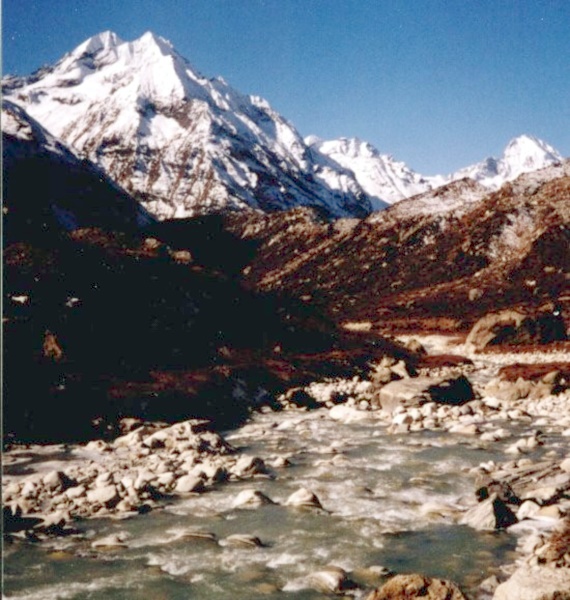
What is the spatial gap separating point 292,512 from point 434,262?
407 ft

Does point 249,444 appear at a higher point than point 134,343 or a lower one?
lower

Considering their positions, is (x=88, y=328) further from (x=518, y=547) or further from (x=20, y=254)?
(x=518, y=547)

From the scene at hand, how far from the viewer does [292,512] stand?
531 inches

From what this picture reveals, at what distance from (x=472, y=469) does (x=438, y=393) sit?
39.4 feet

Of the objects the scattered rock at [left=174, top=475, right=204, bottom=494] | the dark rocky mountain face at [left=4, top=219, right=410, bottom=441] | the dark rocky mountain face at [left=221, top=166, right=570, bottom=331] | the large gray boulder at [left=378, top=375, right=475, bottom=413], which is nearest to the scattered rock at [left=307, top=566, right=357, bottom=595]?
the scattered rock at [left=174, top=475, right=204, bottom=494]

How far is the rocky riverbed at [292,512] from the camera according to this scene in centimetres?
991

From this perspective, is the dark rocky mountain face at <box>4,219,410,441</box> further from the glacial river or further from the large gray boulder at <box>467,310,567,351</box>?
the large gray boulder at <box>467,310,567,351</box>

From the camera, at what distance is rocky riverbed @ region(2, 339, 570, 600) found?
9.91 metres

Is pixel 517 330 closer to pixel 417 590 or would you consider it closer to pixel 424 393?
pixel 424 393

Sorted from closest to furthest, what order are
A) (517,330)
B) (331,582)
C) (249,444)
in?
(331,582) → (249,444) → (517,330)

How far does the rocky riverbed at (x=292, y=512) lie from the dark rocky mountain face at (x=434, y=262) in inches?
2504

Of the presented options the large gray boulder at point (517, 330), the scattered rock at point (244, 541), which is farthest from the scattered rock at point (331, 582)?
the large gray boulder at point (517, 330)

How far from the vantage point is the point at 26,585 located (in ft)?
32.2

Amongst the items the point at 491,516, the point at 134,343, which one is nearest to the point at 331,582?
the point at 491,516
